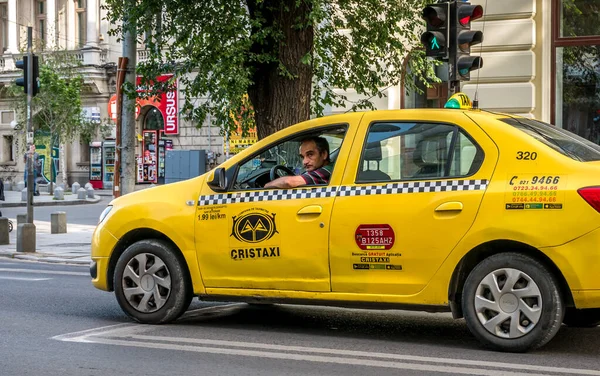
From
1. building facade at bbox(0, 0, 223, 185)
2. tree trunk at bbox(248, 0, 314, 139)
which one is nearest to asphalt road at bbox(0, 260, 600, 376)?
tree trunk at bbox(248, 0, 314, 139)

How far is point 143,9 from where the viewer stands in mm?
13312

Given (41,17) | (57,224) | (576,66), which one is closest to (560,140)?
(576,66)

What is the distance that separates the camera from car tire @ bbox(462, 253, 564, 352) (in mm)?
6246

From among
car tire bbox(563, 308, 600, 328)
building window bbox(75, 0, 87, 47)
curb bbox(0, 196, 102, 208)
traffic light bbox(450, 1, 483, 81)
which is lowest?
curb bbox(0, 196, 102, 208)

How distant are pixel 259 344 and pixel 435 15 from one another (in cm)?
475

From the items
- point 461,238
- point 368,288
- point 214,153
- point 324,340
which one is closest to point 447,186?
point 461,238

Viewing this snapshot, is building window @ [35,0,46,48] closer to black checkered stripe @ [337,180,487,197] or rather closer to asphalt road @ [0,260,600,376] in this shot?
asphalt road @ [0,260,600,376]

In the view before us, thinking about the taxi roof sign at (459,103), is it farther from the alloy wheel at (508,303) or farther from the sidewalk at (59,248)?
the sidewalk at (59,248)

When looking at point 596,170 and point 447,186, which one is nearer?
point 596,170

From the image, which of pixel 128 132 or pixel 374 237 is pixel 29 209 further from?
pixel 374 237

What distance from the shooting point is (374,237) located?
679 centimetres

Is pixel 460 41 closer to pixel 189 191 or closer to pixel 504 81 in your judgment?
pixel 189 191

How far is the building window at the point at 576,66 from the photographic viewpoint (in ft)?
53.9

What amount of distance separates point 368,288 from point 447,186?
91cm
